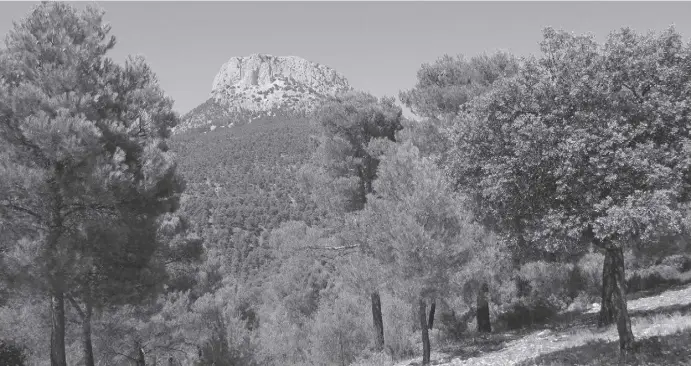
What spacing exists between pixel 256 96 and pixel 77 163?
16963cm

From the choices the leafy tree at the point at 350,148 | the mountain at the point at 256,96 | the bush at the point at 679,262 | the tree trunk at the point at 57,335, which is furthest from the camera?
the mountain at the point at 256,96

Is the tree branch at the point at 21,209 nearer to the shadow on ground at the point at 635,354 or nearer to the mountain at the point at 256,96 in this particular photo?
the shadow on ground at the point at 635,354

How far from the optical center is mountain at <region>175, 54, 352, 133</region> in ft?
467

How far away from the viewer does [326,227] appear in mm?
19328

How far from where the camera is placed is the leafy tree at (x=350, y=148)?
1744cm

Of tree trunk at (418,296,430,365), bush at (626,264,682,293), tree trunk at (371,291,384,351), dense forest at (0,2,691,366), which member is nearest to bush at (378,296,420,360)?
dense forest at (0,2,691,366)

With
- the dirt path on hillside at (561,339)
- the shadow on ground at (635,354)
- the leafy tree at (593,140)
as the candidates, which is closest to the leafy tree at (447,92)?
the dirt path on hillside at (561,339)

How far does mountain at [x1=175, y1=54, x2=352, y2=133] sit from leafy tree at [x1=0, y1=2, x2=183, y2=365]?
115 meters

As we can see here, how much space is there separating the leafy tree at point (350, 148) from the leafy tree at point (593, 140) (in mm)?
8218

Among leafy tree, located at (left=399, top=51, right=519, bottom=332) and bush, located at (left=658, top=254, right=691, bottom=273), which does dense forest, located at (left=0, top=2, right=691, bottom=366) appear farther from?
bush, located at (left=658, top=254, right=691, bottom=273)

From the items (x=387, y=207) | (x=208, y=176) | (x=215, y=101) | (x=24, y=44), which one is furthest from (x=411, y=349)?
(x=215, y=101)

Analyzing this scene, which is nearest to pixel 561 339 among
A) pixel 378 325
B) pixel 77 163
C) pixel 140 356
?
pixel 378 325

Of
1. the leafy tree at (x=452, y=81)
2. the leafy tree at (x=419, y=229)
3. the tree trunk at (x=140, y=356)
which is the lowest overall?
the tree trunk at (x=140, y=356)

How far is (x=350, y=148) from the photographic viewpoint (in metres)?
17.5
